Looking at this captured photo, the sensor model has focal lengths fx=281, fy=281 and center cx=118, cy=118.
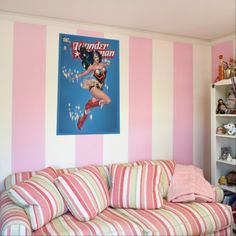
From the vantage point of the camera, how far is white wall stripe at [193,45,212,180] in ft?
11.6

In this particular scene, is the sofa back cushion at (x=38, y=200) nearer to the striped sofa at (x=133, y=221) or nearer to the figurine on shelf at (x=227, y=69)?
the striped sofa at (x=133, y=221)

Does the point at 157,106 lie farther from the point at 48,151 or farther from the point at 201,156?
the point at 48,151

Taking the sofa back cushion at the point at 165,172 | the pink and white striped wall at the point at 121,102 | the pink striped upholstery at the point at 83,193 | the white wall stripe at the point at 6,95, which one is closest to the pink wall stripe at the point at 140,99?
the pink and white striped wall at the point at 121,102

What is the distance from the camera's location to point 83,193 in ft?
7.52

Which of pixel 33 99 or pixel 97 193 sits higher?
pixel 33 99

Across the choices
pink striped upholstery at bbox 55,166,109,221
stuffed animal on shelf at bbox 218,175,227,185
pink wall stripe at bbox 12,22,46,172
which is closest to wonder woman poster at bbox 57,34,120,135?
pink wall stripe at bbox 12,22,46,172

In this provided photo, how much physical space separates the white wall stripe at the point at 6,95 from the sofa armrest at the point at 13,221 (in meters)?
0.56

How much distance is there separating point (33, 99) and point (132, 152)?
1.21m

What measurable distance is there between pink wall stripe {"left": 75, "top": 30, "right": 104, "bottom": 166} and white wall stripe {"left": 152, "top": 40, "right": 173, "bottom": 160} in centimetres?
67

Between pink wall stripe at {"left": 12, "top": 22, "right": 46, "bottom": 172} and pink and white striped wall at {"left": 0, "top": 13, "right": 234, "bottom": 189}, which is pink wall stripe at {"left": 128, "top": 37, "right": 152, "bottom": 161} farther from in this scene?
pink wall stripe at {"left": 12, "top": 22, "right": 46, "bottom": 172}

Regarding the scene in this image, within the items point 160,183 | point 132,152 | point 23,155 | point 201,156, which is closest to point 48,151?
point 23,155

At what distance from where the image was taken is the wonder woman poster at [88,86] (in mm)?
2820

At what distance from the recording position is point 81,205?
7.26 ft

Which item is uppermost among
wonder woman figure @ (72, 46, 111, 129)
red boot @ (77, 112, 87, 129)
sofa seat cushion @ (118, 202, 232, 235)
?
wonder woman figure @ (72, 46, 111, 129)
